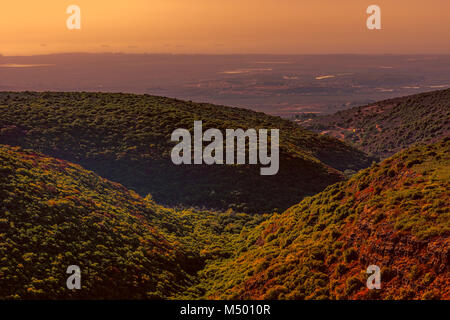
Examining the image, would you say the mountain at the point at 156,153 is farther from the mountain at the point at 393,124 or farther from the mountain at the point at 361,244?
the mountain at the point at 361,244

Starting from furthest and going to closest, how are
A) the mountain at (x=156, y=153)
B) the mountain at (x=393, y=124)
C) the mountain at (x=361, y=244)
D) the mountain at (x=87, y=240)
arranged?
1. the mountain at (x=393, y=124)
2. the mountain at (x=156, y=153)
3. the mountain at (x=87, y=240)
4. the mountain at (x=361, y=244)

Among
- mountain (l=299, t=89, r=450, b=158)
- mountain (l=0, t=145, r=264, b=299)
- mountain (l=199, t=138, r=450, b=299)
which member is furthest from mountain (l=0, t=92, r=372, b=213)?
mountain (l=199, t=138, r=450, b=299)

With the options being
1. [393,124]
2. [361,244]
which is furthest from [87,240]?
[393,124]

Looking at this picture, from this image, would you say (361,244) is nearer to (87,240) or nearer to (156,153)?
(87,240)

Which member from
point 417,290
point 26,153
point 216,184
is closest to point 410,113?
point 216,184

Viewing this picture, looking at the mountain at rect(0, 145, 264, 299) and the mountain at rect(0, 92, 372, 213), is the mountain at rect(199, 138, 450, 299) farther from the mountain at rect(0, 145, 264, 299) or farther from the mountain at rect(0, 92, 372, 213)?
the mountain at rect(0, 92, 372, 213)

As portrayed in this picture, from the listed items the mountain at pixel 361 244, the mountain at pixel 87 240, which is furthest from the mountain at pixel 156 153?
the mountain at pixel 361 244
